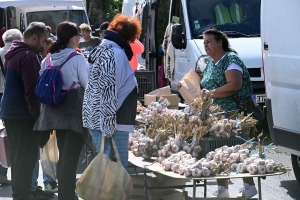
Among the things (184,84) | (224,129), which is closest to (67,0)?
(184,84)

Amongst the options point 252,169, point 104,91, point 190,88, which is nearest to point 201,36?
point 190,88

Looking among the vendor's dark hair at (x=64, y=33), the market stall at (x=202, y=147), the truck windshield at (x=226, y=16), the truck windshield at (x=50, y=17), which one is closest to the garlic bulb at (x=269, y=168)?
the market stall at (x=202, y=147)

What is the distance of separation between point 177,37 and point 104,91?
5.67m

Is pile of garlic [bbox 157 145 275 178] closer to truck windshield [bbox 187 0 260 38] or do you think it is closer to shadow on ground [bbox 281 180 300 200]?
shadow on ground [bbox 281 180 300 200]

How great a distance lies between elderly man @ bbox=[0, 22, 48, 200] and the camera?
6.04 m

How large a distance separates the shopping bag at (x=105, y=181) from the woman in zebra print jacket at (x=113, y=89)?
0.59 feet

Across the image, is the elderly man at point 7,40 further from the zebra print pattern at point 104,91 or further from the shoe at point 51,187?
the zebra print pattern at point 104,91

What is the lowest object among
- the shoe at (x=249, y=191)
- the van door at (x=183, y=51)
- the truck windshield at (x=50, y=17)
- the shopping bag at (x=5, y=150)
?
the shoe at (x=249, y=191)

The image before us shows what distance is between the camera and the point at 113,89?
16.6 ft

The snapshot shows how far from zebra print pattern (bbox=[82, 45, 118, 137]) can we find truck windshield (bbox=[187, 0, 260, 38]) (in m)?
5.65

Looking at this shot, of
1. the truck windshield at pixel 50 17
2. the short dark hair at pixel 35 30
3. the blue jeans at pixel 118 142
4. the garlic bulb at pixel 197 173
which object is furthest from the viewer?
the truck windshield at pixel 50 17

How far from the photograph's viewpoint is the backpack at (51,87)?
568 cm

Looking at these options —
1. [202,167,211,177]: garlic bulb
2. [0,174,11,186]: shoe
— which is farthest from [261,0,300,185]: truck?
[0,174,11,186]: shoe

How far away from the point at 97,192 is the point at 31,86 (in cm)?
151
